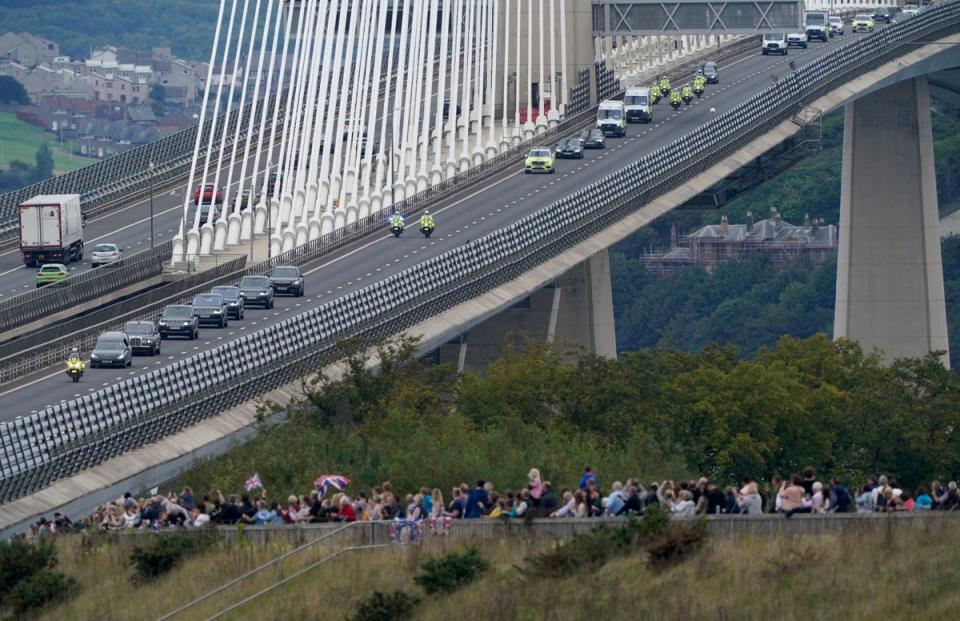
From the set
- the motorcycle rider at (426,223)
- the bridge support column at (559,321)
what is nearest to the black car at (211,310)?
the bridge support column at (559,321)

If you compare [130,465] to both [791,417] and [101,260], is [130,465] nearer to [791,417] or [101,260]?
[791,417]

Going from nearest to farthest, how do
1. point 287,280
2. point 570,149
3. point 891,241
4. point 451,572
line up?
point 451,572, point 287,280, point 570,149, point 891,241

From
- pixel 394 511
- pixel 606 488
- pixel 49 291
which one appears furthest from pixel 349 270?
pixel 394 511

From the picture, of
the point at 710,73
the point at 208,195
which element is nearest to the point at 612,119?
the point at 710,73

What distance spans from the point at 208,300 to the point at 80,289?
818 cm

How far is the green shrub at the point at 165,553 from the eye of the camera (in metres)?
43.4

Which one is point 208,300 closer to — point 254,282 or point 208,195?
point 254,282

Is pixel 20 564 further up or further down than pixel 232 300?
further up

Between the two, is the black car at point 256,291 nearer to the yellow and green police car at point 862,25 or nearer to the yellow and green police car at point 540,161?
the yellow and green police car at point 540,161

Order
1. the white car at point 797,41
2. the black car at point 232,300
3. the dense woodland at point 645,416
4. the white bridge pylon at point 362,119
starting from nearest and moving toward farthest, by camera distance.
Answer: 1. the dense woodland at point 645,416
2. the black car at point 232,300
3. the white bridge pylon at point 362,119
4. the white car at point 797,41

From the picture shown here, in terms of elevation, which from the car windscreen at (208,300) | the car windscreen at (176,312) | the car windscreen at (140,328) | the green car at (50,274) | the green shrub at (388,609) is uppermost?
the green shrub at (388,609)

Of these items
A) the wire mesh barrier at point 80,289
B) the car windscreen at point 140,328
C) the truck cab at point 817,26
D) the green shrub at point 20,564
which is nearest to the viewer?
the green shrub at point 20,564

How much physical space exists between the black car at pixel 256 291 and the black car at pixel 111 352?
37.3ft

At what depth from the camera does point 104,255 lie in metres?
98.6
